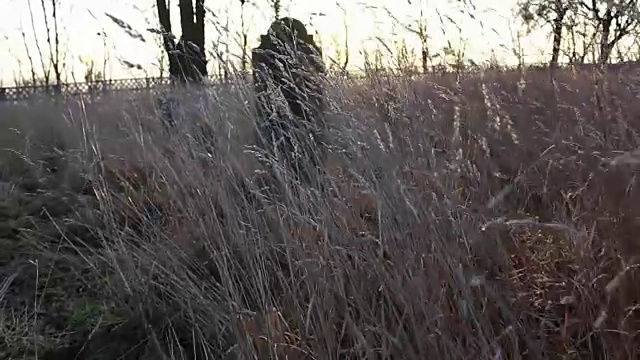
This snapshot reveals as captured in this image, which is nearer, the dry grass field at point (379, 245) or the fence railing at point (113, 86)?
the dry grass field at point (379, 245)

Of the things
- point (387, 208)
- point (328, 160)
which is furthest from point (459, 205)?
point (328, 160)

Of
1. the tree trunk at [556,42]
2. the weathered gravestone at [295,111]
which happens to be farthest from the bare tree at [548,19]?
the weathered gravestone at [295,111]

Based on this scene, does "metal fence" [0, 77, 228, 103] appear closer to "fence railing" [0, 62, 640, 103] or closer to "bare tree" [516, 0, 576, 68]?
"fence railing" [0, 62, 640, 103]

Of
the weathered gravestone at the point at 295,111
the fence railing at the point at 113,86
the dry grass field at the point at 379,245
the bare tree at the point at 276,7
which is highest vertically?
the bare tree at the point at 276,7

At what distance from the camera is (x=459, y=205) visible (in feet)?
5.90

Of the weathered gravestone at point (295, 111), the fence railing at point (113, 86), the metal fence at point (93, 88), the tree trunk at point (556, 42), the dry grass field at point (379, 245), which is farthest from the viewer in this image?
the metal fence at point (93, 88)

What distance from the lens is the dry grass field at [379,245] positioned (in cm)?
158

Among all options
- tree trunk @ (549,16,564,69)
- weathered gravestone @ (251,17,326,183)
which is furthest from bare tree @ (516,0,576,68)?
weathered gravestone @ (251,17,326,183)

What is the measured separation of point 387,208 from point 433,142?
16.6 inches

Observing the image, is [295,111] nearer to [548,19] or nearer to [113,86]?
[548,19]

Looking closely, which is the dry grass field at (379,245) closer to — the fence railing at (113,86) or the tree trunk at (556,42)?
the fence railing at (113,86)

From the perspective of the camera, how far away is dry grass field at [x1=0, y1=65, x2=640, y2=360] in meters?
1.58

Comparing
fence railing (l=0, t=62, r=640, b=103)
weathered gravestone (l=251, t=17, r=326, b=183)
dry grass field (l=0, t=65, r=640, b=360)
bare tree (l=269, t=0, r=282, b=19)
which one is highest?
bare tree (l=269, t=0, r=282, b=19)

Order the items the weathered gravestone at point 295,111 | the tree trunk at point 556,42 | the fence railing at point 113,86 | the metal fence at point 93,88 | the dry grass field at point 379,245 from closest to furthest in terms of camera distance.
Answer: the dry grass field at point 379,245
the weathered gravestone at point 295,111
the fence railing at point 113,86
the tree trunk at point 556,42
the metal fence at point 93,88
